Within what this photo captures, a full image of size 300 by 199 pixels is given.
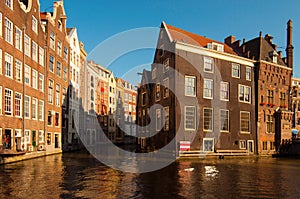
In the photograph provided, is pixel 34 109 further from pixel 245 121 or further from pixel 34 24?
pixel 245 121

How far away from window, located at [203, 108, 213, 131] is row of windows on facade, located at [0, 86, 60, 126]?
22.5m

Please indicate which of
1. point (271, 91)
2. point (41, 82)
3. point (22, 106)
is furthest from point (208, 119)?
point (41, 82)

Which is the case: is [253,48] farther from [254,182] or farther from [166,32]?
[254,182]

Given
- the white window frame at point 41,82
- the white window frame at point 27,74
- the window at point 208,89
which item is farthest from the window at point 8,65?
the window at point 208,89

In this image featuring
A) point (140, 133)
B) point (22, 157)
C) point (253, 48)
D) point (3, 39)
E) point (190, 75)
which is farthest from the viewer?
point (140, 133)

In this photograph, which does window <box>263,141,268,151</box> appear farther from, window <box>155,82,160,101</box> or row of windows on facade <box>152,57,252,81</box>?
window <box>155,82,160,101</box>

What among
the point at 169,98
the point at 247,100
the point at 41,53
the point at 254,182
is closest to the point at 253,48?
the point at 247,100

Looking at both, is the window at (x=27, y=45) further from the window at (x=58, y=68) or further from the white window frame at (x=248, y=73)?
the white window frame at (x=248, y=73)

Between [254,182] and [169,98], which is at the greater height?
[169,98]

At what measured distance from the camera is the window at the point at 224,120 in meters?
36.0

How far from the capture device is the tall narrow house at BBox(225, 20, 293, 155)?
39.3 m

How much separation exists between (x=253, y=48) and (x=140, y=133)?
23829mm

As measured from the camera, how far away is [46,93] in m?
37.1

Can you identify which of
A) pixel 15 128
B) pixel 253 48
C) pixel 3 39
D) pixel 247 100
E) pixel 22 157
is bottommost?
pixel 22 157
